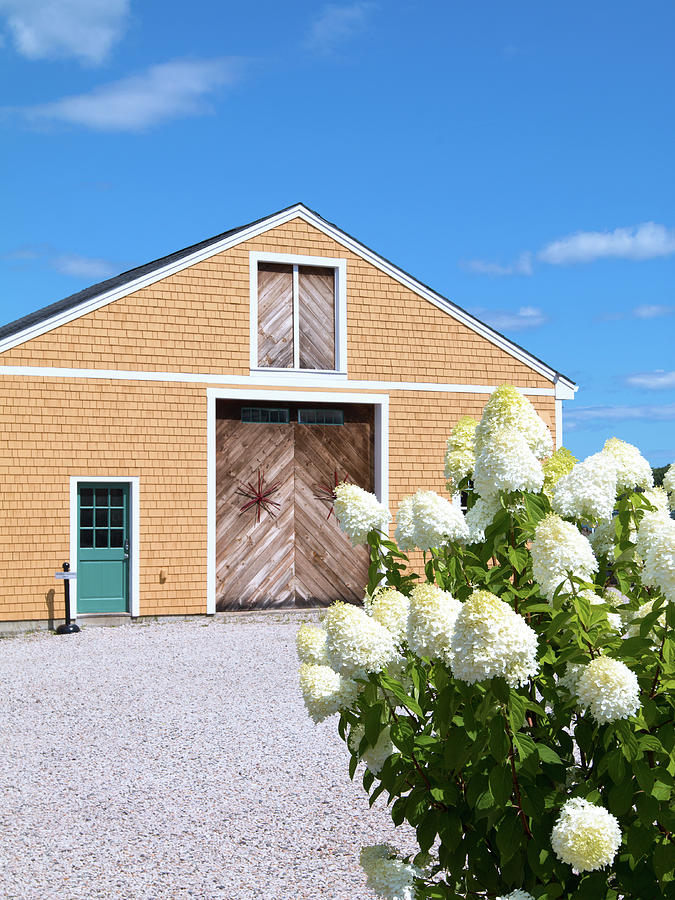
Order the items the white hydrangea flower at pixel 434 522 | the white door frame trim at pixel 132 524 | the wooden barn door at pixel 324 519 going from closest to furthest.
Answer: the white hydrangea flower at pixel 434 522
the white door frame trim at pixel 132 524
the wooden barn door at pixel 324 519

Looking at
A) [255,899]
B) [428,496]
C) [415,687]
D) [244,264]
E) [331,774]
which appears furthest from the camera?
A: [244,264]

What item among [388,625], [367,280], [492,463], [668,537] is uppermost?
[367,280]

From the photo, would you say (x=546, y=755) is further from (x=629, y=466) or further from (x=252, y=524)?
(x=252, y=524)

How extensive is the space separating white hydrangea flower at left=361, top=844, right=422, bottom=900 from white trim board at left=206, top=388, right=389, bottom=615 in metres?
11.5

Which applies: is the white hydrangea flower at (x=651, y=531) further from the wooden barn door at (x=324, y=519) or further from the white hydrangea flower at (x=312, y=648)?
the wooden barn door at (x=324, y=519)

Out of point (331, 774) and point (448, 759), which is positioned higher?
point (448, 759)

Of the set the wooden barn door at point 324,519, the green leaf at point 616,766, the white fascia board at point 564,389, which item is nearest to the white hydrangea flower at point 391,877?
the green leaf at point 616,766

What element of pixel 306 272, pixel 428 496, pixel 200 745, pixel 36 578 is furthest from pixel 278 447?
pixel 428 496

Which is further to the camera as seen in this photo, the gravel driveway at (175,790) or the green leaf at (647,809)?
the gravel driveway at (175,790)

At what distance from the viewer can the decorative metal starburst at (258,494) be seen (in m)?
14.9

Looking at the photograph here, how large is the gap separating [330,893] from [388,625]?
2316 millimetres

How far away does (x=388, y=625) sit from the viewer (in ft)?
9.70

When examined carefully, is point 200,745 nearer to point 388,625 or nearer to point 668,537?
point 388,625

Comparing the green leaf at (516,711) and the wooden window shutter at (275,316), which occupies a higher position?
the wooden window shutter at (275,316)
